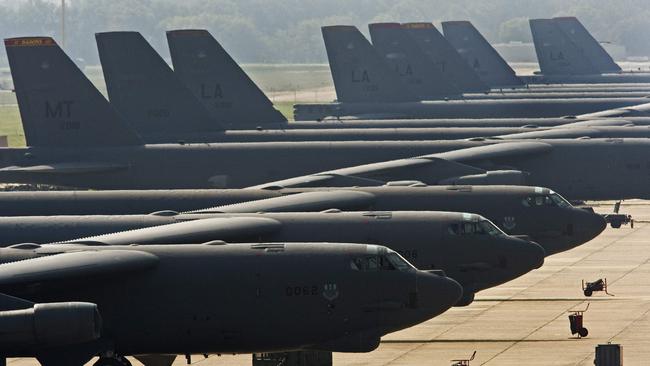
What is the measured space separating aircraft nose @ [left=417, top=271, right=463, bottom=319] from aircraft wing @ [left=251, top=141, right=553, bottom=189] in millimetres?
16752

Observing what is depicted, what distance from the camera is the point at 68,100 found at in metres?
55.9

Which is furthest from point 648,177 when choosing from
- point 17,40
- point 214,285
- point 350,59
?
point 350,59

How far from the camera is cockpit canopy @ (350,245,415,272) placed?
30.9m

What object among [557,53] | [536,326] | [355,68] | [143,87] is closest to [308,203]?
[536,326]

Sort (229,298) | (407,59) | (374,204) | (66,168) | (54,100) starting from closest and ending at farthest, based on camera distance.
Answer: (229,298) → (374,204) → (66,168) → (54,100) → (407,59)

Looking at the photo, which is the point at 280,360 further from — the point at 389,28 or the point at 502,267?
the point at 389,28

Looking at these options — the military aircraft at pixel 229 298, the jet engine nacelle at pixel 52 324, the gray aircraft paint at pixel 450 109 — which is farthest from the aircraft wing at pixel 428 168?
the gray aircraft paint at pixel 450 109

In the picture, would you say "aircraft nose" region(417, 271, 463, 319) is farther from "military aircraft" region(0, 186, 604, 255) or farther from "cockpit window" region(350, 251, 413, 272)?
"military aircraft" region(0, 186, 604, 255)

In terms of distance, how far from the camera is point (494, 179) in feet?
172

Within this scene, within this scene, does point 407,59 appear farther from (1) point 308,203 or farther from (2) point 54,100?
(1) point 308,203

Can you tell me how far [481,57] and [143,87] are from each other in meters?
63.2

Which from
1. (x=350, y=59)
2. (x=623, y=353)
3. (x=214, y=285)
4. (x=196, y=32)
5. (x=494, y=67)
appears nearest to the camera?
(x=214, y=285)

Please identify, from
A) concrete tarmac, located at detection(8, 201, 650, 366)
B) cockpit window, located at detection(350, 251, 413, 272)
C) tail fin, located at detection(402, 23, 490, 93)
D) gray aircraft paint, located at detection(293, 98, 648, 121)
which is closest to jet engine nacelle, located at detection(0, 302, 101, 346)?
cockpit window, located at detection(350, 251, 413, 272)

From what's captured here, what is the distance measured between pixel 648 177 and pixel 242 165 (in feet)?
51.8
